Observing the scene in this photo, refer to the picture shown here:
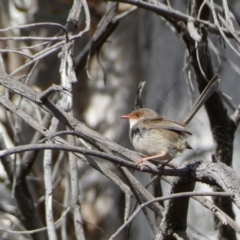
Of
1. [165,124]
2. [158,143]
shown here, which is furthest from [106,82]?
[158,143]

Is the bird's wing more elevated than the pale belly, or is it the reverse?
the bird's wing

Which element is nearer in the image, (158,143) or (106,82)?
(158,143)

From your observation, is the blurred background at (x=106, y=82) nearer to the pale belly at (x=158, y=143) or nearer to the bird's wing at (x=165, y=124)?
the bird's wing at (x=165, y=124)

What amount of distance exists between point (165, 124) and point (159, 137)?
12cm

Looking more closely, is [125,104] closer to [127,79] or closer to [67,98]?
[127,79]

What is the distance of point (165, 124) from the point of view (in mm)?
4203

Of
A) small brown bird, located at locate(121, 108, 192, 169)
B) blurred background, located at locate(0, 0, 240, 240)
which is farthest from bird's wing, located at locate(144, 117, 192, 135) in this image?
blurred background, located at locate(0, 0, 240, 240)

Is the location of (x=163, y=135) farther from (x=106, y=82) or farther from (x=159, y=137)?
(x=106, y=82)

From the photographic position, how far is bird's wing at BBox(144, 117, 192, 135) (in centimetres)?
406

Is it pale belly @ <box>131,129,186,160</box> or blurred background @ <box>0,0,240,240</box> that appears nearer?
pale belly @ <box>131,129,186,160</box>

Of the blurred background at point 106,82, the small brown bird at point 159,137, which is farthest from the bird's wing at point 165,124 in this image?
the blurred background at point 106,82

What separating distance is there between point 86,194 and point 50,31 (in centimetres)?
221

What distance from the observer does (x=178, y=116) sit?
692cm

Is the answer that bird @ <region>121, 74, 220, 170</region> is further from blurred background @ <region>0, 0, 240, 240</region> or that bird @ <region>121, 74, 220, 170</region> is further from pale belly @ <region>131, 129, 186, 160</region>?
blurred background @ <region>0, 0, 240, 240</region>
